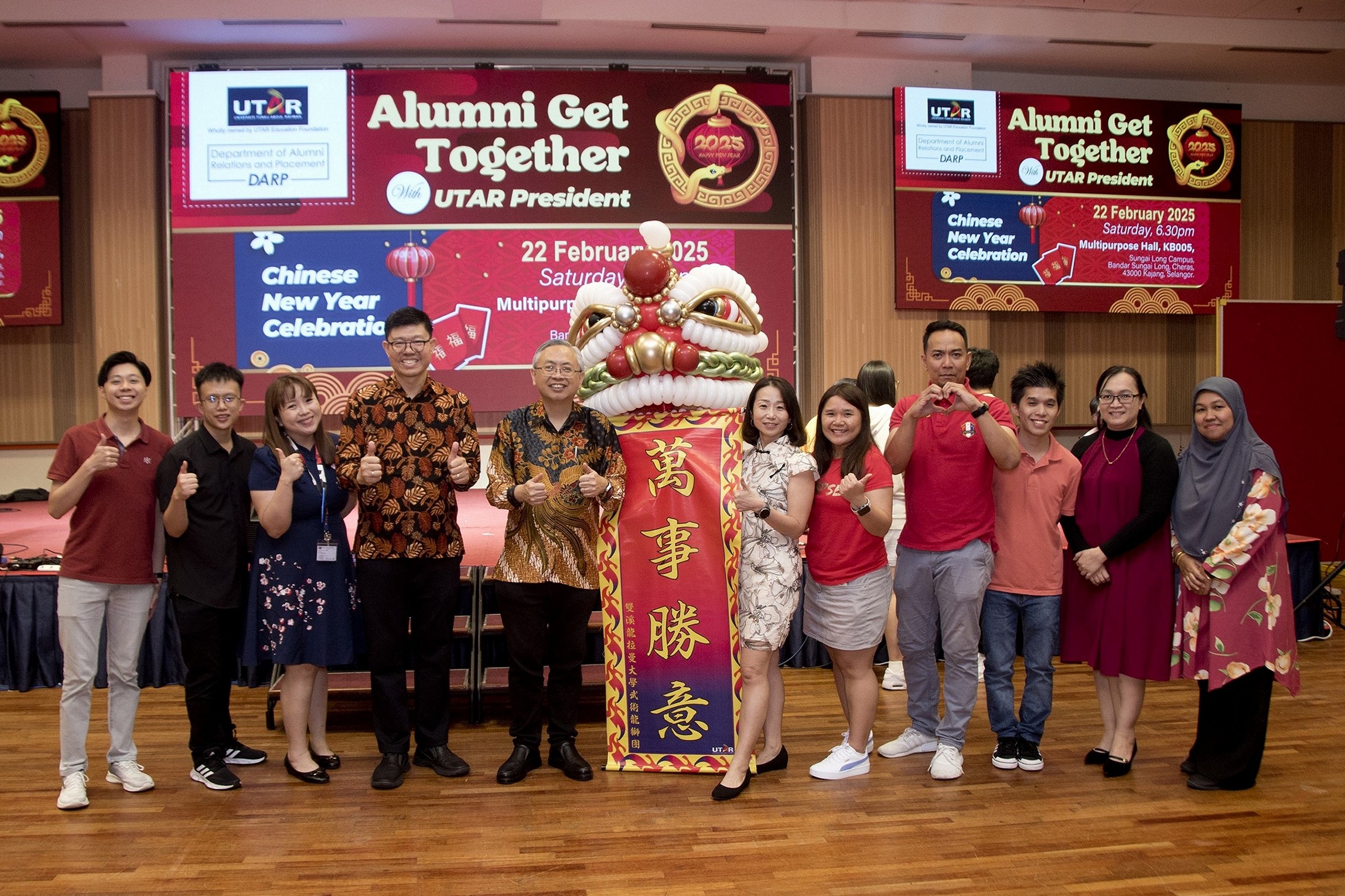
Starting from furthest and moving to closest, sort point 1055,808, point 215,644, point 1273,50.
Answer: point 1273,50, point 215,644, point 1055,808

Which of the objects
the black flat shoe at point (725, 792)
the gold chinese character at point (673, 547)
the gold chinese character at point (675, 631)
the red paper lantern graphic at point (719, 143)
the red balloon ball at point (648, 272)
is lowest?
the black flat shoe at point (725, 792)

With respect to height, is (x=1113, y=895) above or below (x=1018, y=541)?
below

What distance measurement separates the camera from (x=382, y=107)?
655 centimetres

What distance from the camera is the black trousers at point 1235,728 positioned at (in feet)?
9.97

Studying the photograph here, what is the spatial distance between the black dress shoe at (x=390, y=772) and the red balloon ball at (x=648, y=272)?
1.69 meters

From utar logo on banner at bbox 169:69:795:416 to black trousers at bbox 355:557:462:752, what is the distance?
364 cm

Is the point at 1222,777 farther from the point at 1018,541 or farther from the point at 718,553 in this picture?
the point at 718,553

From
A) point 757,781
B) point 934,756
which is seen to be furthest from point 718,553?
point 934,756

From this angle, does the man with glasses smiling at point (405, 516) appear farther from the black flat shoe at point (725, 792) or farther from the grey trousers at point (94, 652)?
the black flat shoe at point (725, 792)

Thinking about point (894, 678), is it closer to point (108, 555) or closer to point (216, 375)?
point (216, 375)

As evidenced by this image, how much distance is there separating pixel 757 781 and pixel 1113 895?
3.74 feet

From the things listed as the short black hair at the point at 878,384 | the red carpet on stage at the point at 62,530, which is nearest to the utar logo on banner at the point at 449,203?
the red carpet on stage at the point at 62,530

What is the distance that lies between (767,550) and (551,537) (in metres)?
0.71

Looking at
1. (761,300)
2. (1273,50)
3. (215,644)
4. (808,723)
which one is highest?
(1273,50)
